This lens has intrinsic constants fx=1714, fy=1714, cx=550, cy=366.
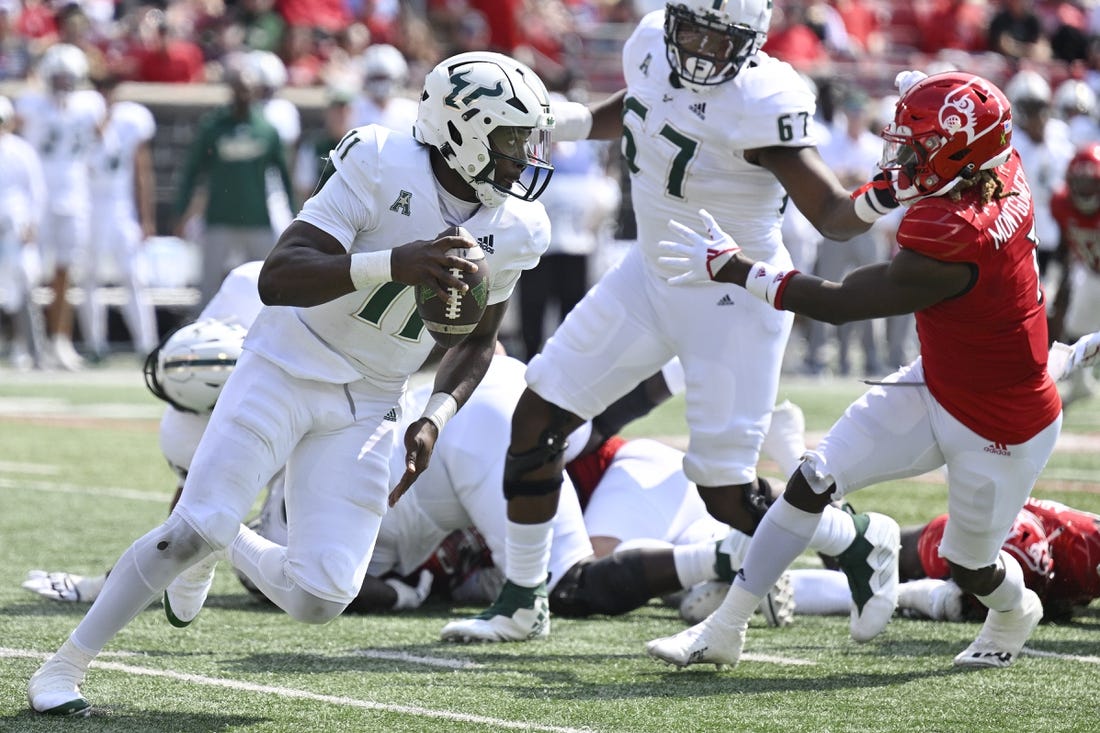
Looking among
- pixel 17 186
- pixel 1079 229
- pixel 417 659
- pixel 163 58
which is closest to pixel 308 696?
pixel 417 659

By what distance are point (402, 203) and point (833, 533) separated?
153cm

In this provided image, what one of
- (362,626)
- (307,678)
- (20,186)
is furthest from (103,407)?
(307,678)

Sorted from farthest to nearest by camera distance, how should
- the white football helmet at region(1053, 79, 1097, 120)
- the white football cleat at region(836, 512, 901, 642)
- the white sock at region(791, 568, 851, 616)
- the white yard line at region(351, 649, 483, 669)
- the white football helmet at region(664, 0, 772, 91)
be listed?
the white football helmet at region(1053, 79, 1097, 120), the white sock at region(791, 568, 851, 616), the white football helmet at region(664, 0, 772, 91), the white football cleat at region(836, 512, 901, 642), the white yard line at region(351, 649, 483, 669)

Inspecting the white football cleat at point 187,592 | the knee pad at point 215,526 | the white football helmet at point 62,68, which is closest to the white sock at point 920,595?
the white football cleat at point 187,592

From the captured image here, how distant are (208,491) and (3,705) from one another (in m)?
0.66

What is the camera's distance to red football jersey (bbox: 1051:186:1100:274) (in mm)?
8938

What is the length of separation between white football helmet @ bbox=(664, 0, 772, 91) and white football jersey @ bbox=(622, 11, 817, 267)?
52 millimetres

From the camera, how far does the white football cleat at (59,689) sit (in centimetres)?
373

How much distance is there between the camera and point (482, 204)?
414 cm

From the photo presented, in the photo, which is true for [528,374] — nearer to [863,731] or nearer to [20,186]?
[863,731]

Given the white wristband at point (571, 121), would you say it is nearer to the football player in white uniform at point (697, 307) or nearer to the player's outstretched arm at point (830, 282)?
the football player in white uniform at point (697, 307)

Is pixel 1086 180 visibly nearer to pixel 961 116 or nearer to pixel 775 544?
pixel 961 116

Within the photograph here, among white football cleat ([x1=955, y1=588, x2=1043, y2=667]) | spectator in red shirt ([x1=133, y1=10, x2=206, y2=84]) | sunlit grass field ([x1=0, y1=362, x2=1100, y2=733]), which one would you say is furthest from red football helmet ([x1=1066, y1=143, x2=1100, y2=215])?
spectator in red shirt ([x1=133, y1=10, x2=206, y2=84])

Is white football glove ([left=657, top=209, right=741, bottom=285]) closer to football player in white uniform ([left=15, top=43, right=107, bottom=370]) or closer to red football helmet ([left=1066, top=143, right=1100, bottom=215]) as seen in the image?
red football helmet ([left=1066, top=143, right=1100, bottom=215])
